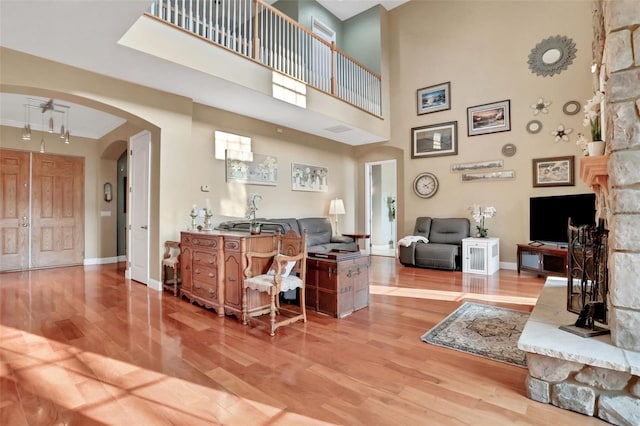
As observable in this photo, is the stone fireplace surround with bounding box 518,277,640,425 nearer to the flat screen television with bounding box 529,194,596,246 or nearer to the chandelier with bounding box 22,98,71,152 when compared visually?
the flat screen television with bounding box 529,194,596,246

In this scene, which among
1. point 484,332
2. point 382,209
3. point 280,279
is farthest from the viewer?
point 382,209

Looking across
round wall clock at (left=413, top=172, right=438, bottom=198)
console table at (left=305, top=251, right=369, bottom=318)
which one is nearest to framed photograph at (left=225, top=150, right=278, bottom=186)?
console table at (left=305, top=251, right=369, bottom=318)

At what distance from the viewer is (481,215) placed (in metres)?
6.01

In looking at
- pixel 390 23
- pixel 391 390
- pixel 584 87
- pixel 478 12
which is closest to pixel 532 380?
pixel 391 390

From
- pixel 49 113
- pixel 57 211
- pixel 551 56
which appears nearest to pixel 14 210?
pixel 57 211

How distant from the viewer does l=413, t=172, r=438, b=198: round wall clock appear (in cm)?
680

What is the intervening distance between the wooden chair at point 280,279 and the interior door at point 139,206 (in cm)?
231

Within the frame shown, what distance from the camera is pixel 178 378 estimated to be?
209cm

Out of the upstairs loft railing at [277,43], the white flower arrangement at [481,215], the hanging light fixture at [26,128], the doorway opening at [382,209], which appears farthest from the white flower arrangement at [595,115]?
→ the hanging light fixture at [26,128]

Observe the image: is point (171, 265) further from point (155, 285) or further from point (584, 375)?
point (584, 375)

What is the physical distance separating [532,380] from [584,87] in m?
5.46

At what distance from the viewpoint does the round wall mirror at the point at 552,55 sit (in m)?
5.38

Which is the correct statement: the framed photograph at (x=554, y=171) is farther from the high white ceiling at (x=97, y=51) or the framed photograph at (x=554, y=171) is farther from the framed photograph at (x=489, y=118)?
the high white ceiling at (x=97, y=51)

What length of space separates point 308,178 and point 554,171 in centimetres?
444
